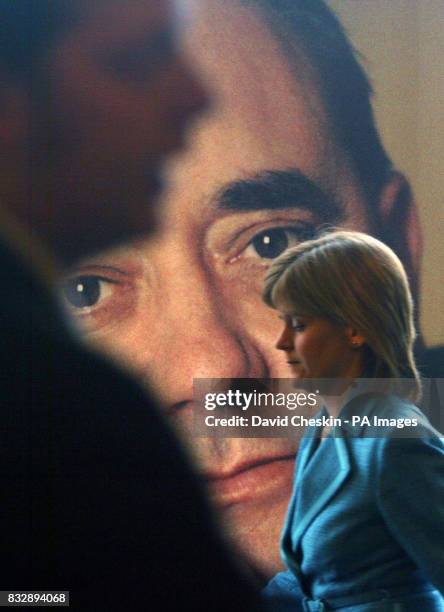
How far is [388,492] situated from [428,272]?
0.84m

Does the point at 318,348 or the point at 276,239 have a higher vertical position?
the point at 276,239

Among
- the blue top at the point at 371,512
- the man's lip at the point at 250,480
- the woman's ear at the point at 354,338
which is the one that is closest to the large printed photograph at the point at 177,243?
the man's lip at the point at 250,480

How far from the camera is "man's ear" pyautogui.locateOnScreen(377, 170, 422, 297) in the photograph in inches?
95.0

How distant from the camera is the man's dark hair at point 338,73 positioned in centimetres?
246

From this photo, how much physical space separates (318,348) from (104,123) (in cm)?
91

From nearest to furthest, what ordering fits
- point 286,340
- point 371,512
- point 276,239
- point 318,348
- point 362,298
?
1. point 371,512
2. point 362,298
3. point 318,348
4. point 286,340
5. point 276,239

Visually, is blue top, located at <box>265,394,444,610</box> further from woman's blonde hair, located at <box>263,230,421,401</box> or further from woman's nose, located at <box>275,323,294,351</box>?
woman's nose, located at <box>275,323,294,351</box>

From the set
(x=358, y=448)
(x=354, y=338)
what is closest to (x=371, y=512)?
(x=358, y=448)

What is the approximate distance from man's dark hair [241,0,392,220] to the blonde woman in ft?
0.82

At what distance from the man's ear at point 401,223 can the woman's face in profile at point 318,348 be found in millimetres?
381

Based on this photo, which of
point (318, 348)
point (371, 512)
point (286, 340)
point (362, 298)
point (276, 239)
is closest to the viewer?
point (371, 512)

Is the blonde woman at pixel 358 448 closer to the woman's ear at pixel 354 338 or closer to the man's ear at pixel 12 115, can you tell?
the woman's ear at pixel 354 338

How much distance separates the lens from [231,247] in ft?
8.02

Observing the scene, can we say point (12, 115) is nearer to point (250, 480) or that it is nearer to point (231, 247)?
point (231, 247)
